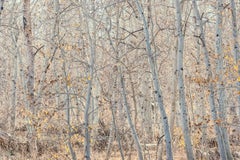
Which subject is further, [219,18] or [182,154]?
[182,154]

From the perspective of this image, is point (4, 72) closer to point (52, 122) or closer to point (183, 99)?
point (52, 122)

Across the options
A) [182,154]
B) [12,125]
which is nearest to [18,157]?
[12,125]

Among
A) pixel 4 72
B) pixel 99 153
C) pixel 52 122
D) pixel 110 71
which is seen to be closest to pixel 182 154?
pixel 99 153

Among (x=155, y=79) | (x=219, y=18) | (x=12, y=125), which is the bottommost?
(x=12, y=125)

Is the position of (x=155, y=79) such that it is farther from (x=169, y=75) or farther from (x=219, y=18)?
(x=169, y=75)

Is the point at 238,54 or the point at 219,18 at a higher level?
the point at 219,18

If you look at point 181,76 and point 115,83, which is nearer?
point 181,76

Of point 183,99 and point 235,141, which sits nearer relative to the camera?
point 183,99

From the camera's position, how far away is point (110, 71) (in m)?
10.5

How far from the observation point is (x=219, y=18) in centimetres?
883

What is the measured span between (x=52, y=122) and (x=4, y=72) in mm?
13372

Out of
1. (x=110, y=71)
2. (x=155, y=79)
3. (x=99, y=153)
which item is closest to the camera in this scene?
(x=155, y=79)

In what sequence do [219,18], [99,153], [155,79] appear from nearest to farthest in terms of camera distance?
[155,79], [219,18], [99,153]

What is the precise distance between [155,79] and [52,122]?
7.90 ft
